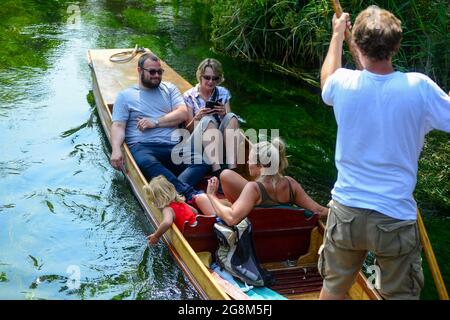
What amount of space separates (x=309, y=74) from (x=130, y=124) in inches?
176

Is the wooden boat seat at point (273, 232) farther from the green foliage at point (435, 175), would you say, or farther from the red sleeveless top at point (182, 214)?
the green foliage at point (435, 175)

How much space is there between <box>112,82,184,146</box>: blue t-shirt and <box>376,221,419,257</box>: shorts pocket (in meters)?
3.11

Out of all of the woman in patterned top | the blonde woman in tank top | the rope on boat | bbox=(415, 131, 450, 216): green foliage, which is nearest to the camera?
the blonde woman in tank top

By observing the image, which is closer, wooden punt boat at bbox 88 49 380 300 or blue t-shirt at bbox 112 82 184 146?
wooden punt boat at bbox 88 49 380 300

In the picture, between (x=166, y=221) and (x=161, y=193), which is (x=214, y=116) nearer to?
(x=161, y=193)

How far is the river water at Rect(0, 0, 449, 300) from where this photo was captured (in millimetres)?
4805

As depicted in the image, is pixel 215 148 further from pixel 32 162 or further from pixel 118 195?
pixel 32 162

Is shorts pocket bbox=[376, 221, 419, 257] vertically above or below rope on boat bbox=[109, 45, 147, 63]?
above

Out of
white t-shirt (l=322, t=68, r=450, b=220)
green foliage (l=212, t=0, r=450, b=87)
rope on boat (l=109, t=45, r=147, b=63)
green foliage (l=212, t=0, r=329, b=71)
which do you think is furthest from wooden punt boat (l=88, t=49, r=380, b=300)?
green foliage (l=212, t=0, r=329, b=71)

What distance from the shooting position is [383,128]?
2.74 metres

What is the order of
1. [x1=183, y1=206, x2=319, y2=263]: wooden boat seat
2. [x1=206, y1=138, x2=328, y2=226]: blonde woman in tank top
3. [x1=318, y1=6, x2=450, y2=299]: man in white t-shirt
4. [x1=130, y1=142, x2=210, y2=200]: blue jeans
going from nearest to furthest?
[x1=318, y1=6, x2=450, y2=299]: man in white t-shirt → [x1=206, y1=138, x2=328, y2=226]: blonde woman in tank top → [x1=183, y1=206, x2=319, y2=263]: wooden boat seat → [x1=130, y1=142, x2=210, y2=200]: blue jeans

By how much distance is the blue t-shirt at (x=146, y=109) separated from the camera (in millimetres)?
5711

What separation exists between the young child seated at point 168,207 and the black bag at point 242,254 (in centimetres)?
28

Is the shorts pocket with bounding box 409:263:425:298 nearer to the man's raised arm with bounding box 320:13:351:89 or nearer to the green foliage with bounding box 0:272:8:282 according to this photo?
the man's raised arm with bounding box 320:13:351:89
